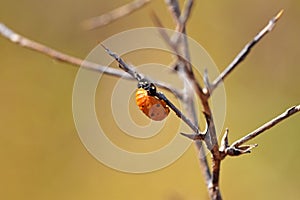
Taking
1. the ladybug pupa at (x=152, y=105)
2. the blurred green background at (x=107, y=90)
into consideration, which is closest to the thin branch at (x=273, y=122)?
the ladybug pupa at (x=152, y=105)

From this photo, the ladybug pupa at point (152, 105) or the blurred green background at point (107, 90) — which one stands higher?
the blurred green background at point (107, 90)

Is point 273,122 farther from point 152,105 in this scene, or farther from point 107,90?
point 107,90

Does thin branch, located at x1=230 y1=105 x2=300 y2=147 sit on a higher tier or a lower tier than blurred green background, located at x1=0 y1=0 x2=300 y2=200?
lower

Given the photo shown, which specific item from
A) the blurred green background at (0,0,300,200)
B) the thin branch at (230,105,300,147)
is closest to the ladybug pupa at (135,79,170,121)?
the thin branch at (230,105,300,147)

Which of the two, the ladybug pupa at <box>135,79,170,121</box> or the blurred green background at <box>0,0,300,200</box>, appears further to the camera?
the blurred green background at <box>0,0,300,200</box>

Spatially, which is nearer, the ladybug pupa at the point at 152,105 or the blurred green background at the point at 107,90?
the ladybug pupa at the point at 152,105

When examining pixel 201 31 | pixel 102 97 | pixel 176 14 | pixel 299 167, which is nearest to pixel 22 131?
pixel 102 97

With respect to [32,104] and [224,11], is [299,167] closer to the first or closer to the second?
[224,11]

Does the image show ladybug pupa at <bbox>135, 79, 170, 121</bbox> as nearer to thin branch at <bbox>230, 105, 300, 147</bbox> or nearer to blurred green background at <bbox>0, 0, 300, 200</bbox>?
thin branch at <bbox>230, 105, 300, 147</bbox>

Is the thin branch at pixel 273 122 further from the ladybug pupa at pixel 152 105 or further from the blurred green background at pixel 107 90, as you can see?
the blurred green background at pixel 107 90

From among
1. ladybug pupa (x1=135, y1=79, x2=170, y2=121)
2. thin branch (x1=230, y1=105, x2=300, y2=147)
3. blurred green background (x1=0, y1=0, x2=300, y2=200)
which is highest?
blurred green background (x1=0, y1=0, x2=300, y2=200)
